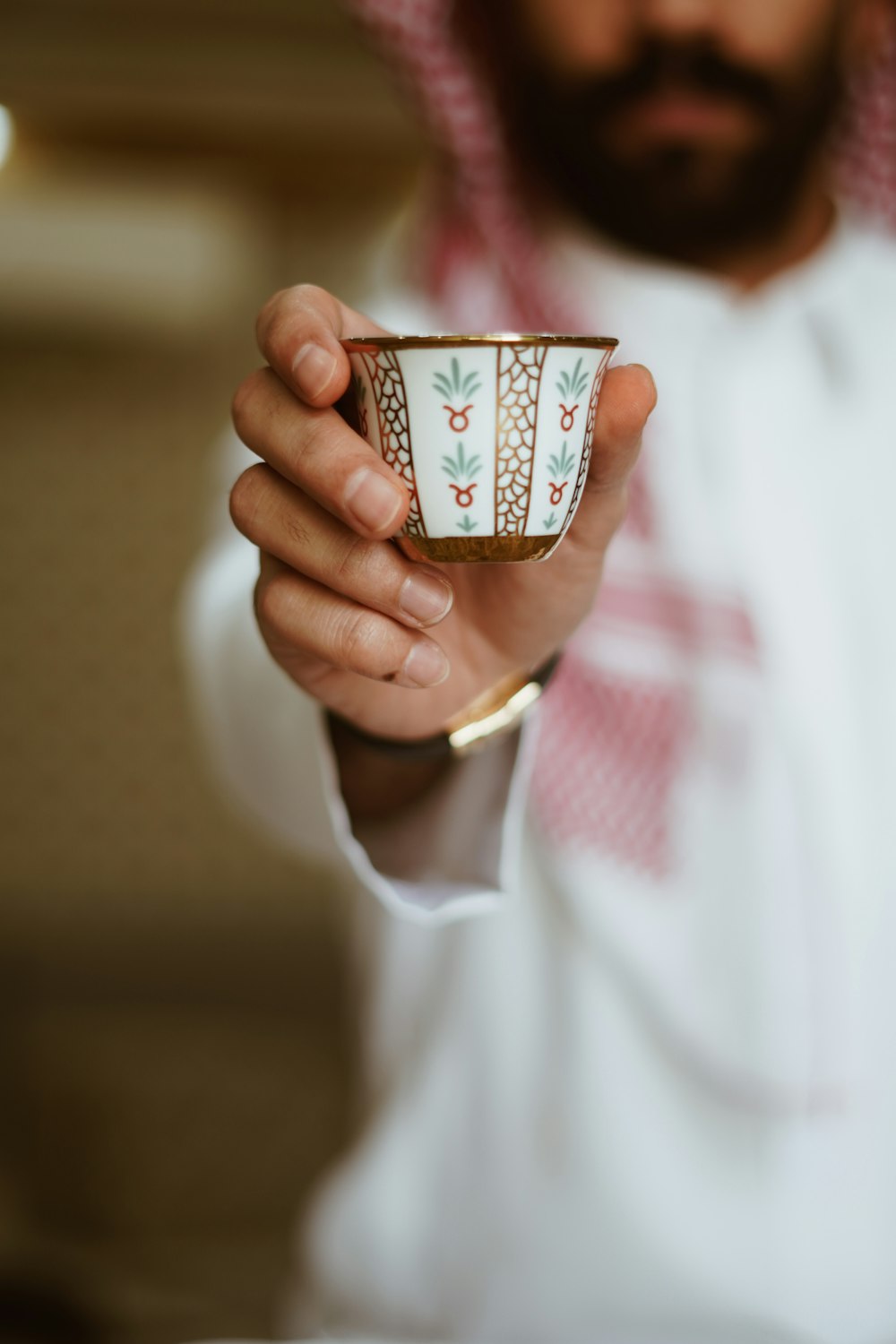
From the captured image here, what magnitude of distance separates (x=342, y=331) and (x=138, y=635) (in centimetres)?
250

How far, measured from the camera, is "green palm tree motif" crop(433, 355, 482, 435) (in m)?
0.59

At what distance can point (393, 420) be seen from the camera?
62 cm

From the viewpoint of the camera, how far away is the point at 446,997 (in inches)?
52.6

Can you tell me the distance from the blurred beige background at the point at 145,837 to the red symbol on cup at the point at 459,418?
248cm

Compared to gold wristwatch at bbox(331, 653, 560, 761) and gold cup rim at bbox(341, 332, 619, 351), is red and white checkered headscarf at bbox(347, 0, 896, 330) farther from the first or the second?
gold cup rim at bbox(341, 332, 619, 351)

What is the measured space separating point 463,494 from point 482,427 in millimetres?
36

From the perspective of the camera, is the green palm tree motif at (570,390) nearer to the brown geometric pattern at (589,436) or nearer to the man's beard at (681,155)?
the brown geometric pattern at (589,436)

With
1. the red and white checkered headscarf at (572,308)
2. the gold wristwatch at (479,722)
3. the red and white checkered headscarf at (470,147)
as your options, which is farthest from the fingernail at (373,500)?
the red and white checkered headscarf at (470,147)

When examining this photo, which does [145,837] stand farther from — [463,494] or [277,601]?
[463,494]

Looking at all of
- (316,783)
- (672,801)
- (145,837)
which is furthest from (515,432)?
(145,837)

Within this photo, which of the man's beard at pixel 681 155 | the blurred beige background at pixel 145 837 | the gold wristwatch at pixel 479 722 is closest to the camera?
A: the gold wristwatch at pixel 479 722

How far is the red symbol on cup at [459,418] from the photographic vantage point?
0.60 metres

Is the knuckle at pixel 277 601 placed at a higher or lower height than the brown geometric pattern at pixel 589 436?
lower

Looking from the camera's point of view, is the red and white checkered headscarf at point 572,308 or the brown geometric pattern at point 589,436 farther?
the red and white checkered headscarf at point 572,308
